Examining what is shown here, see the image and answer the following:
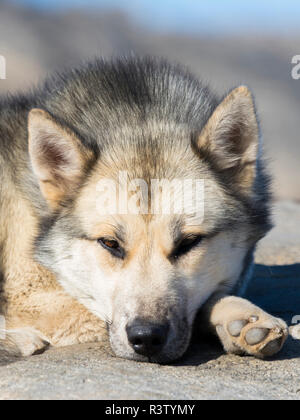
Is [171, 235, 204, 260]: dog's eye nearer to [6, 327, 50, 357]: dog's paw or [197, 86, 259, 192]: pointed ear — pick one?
[197, 86, 259, 192]: pointed ear

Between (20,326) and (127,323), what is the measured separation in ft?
3.48

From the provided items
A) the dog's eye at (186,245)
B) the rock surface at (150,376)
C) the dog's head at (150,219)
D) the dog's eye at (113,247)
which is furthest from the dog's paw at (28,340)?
the dog's eye at (186,245)

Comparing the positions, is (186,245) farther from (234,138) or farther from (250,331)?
(234,138)

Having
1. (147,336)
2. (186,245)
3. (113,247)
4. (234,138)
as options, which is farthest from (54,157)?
(147,336)

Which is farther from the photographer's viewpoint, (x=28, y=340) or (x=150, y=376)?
(x=28, y=340)

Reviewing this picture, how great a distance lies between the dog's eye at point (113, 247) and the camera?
13.4 feet

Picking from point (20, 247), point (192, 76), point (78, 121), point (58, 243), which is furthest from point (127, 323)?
point (192, 76)

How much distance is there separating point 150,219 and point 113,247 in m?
0.30

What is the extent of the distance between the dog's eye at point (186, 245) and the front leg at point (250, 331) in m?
0.42

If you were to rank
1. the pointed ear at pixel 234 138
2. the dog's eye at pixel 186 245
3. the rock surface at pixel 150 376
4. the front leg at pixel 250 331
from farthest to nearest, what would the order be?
the pointed ear at pixel 234 138 → the dog's eye at pixel 186 245 → the front leg at pixel 250 331 → the rock surface at pixel 150 376

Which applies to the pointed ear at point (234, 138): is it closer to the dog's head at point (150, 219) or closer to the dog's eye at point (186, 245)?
the dog's head at point (150, 219)

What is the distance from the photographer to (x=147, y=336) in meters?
3.62

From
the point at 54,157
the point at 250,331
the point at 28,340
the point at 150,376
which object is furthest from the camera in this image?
the point at 54,157

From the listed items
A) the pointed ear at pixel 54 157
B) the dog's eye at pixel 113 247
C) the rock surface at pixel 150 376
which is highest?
the pointed ear at pixel 54 157
